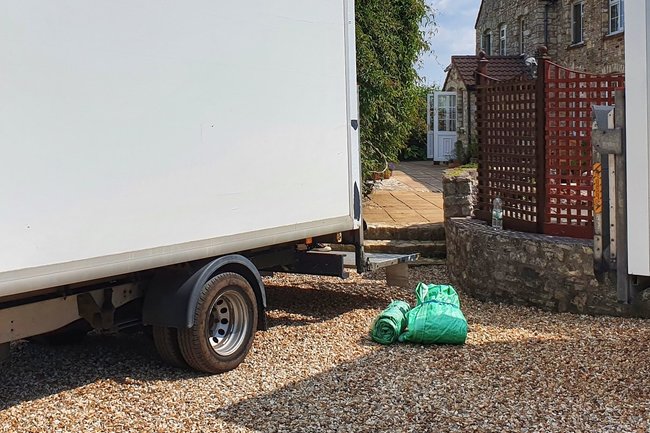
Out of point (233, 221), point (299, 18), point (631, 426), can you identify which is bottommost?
point (631, 426)

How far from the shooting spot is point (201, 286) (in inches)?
225

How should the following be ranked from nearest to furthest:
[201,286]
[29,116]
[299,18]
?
[29,116], [201,286], [299,18]

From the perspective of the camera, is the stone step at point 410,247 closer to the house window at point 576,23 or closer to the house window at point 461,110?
the house window at point 576,23

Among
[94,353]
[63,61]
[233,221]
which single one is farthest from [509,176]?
[63,61]

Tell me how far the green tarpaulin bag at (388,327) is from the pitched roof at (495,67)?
16.4 meters

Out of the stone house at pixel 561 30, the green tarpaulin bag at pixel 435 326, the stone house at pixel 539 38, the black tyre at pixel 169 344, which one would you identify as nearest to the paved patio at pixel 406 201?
the stone house at pixel 539 38

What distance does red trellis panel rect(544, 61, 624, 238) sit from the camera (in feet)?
26.8

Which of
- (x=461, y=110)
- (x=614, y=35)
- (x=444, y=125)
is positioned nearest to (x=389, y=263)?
(x=614, y=35)

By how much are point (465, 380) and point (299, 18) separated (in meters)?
2.94

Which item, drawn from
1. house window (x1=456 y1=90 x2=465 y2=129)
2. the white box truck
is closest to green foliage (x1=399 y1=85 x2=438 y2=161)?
house window (x1=456 y1=90 x2=465 y2=129)

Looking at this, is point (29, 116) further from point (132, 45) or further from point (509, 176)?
point (509, 176)

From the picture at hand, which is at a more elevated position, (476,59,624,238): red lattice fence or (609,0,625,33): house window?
(609,0,625,33): house window

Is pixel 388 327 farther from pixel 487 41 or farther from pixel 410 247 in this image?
pixel 487 41

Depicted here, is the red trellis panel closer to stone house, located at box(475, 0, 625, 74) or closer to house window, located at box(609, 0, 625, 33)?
stone house, located at box(475, 0, 625, 74)
